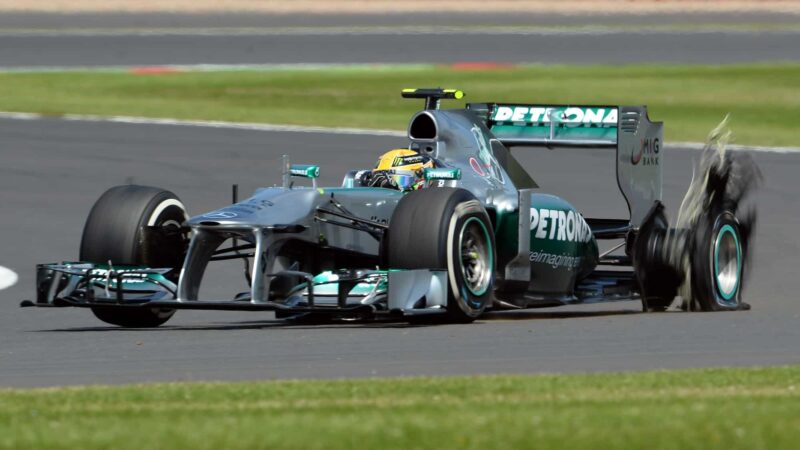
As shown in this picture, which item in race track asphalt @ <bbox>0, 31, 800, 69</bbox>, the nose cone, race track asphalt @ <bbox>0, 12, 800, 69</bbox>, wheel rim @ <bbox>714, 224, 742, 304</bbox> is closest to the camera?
the nose cone

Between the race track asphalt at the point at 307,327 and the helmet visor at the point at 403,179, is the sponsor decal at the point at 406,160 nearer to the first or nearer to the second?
the helmet visor at the point at 403,179

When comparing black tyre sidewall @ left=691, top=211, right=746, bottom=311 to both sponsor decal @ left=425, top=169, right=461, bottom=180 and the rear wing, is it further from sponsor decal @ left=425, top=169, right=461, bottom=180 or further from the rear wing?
sponsor decal @ left=425, top=169, right=461, bottom=180

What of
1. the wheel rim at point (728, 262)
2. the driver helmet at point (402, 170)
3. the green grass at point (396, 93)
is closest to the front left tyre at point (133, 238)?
the driver helmet at point (402, 170)

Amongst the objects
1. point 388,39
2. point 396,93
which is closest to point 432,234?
point 396,93

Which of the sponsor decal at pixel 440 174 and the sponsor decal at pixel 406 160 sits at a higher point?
the sponsor decal at pixel 406 160

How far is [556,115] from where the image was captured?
14.8 meters

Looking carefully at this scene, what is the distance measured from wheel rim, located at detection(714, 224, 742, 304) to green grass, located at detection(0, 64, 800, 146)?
1250 cm

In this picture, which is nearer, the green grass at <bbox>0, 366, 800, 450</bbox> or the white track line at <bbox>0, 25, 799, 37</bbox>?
the green grass at <bbox>0, 366, 800, 450</bbox>

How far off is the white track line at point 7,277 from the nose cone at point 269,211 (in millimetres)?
4223

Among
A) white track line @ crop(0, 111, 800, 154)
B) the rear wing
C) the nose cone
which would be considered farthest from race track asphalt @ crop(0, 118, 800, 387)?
white track line @ crop(0, 111, 800, 154)

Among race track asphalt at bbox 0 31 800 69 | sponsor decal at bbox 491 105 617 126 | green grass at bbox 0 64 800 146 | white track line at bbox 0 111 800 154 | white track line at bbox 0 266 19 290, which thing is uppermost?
race track asphalt at bbox 0 31 800 69

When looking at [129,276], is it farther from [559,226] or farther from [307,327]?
[559,226]

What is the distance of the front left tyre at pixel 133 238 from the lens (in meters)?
12.7

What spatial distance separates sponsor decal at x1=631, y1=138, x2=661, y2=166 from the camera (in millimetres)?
14523
